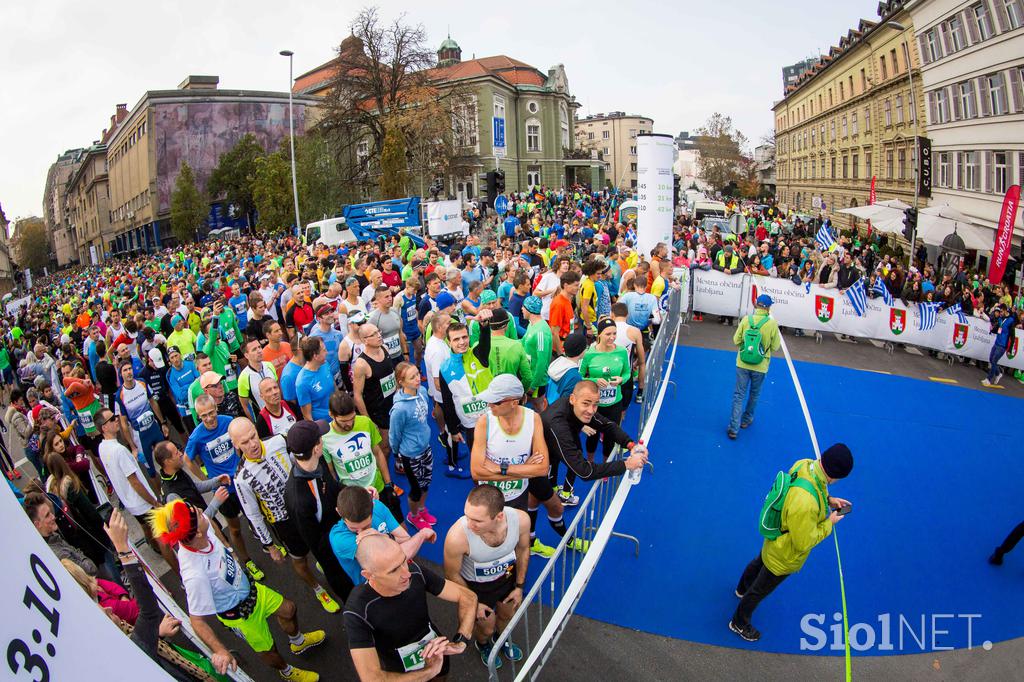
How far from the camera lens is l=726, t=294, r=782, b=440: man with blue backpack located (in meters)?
7.05

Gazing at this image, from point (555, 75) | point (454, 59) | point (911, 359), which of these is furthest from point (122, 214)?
point (911, 359)

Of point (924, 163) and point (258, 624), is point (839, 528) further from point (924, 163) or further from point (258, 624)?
point (924, 163)

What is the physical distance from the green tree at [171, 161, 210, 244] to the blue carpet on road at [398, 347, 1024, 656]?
177 feet

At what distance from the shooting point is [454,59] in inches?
2515

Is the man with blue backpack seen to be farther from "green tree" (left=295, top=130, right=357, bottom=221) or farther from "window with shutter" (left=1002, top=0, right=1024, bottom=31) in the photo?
"green tree" (left=295, top=130, right=357, bottom=221)

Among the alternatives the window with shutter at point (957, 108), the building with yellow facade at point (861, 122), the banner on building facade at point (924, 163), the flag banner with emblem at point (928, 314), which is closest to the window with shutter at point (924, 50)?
the building with yellow facade at point (861, 122)

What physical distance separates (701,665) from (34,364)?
471 inches

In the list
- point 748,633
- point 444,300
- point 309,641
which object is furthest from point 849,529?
point 444,300

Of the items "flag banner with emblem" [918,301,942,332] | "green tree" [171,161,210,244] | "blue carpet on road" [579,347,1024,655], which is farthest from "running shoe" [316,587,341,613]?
"green tree" [171,161,210,244]

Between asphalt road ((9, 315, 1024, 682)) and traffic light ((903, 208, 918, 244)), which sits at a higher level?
traffic light ((903, 208, 918, 244))

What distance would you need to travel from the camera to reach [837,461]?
3783 mm

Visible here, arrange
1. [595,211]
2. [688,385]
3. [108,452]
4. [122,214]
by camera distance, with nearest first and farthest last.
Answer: [108,452] → [688,385] → [595,211] → [122,214]

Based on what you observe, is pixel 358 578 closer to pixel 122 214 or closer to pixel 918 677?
pixel 918 677

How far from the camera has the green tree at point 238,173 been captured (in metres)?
50.8
